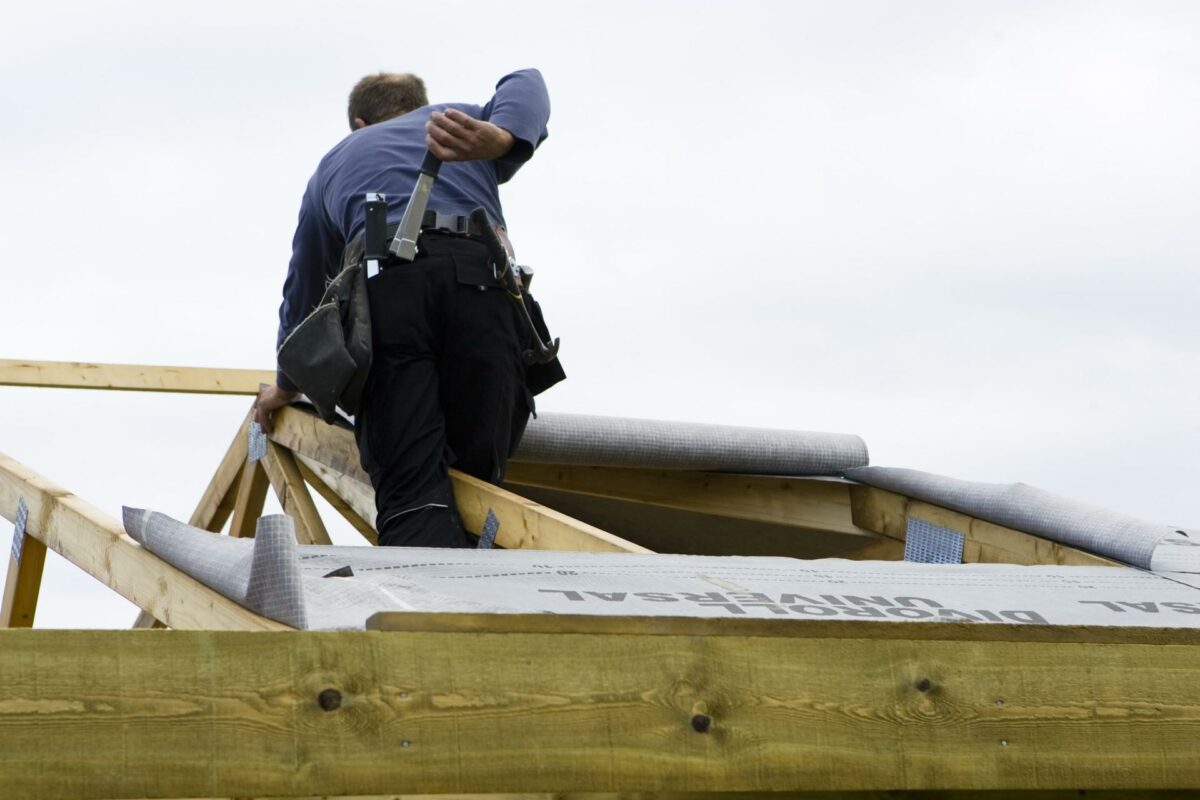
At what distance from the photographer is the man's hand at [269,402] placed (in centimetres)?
520

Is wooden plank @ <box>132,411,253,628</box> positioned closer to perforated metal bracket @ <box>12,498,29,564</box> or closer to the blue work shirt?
perforated metal bracket @ <box>12,498,29,564</box>

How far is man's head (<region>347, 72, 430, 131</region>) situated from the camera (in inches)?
193

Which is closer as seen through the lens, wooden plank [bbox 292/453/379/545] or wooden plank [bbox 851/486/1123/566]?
wooden plank [bbox 851/486/1123/566]

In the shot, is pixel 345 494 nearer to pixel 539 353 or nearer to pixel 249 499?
pixel 249 499

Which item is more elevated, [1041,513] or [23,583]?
[1041,513]

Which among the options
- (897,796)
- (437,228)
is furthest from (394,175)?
(897,796)

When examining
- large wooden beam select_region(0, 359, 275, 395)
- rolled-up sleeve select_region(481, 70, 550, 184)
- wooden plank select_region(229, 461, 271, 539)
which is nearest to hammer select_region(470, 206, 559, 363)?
rolled-up sleeve select_region(481, 70, 550, 184)

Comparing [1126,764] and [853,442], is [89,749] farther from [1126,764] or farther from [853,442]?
[853,442]

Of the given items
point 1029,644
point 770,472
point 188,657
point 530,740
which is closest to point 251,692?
point 188,657

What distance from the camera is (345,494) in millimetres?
Result: 5070

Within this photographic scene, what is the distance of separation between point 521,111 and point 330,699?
2629 millimetres

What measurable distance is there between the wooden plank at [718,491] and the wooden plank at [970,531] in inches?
3.5

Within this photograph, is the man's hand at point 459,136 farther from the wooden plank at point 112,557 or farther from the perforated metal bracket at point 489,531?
the wooden plank at point 112,557

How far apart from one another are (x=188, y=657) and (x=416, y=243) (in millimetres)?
2458
